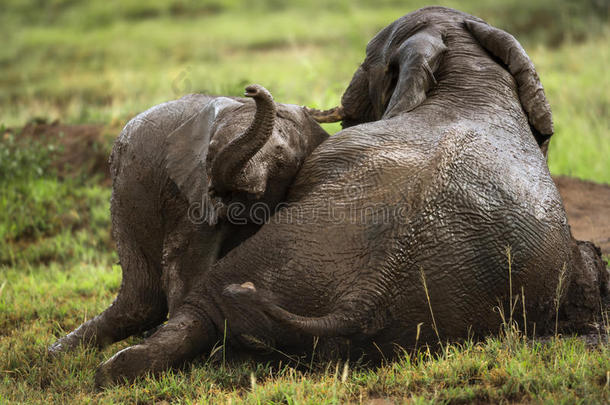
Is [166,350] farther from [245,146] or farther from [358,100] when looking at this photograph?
[358,100]

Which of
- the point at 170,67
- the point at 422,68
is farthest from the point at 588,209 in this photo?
the point at 170,67

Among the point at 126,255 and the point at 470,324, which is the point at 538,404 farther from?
the point at 126,255

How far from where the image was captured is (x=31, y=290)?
5320 mm

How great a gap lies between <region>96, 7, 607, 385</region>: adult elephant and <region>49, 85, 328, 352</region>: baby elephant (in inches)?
5.5

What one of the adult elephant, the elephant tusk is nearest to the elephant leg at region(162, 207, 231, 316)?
the adult elephant

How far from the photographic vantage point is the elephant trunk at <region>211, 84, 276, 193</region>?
2.92m

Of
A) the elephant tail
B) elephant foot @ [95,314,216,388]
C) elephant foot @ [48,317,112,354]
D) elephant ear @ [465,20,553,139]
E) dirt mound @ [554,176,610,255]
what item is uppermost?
elephant ear @ [465,20,553,139]

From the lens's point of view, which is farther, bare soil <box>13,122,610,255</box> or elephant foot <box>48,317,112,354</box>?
bare soil <box>13,122,610,255</box>

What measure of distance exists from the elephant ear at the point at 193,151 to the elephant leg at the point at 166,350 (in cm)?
52

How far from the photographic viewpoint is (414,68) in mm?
3566

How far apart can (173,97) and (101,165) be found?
7.82ft

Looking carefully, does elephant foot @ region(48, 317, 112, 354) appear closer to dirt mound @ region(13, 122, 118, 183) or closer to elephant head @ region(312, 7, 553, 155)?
elephant head @ region(312, 7, 553, 155)

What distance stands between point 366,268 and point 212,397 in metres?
0.75

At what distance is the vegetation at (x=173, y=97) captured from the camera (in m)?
2.83
